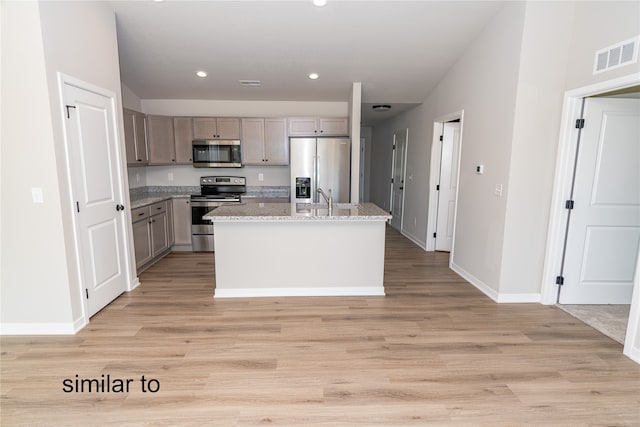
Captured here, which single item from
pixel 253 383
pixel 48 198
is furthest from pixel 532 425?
pixel 48 198

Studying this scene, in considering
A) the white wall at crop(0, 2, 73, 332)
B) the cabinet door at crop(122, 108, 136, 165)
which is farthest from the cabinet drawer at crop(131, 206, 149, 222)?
the white wall at crop(0, 2, 73, 332)

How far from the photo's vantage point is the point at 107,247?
3.17m

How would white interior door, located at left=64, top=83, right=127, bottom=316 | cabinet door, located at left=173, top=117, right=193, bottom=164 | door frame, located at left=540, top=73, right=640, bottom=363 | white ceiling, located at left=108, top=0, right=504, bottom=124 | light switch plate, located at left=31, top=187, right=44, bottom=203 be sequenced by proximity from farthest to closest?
cabinet door, located at left=173, top=117, right=193, bottom=164
white ceiling, located at left=108, top=0, right=504, bottom=124
door frame, located at left=540, top=73, right=640, bottom=363
white interior door, located at left=64, top=83, right=127, bottom=316
light switch plate, located at left=31, top=187, right=44, bottom=203

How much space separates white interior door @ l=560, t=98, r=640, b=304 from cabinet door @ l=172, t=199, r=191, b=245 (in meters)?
4.84

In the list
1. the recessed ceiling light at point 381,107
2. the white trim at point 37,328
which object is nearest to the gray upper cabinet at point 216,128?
the recessed ceiling light at point 381,107

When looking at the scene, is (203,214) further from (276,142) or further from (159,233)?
(276,142)

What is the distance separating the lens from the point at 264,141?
5.36m

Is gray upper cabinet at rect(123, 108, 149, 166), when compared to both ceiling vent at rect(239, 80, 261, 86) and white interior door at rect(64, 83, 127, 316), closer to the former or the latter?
white interior door at rect(64, 83, 127, 316)

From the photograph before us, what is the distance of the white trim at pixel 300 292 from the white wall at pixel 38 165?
1.28 meters

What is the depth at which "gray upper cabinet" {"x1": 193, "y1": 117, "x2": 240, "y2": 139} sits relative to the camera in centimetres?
523

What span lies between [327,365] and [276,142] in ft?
12.7

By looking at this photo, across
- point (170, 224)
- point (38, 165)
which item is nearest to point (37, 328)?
point (38, 165)

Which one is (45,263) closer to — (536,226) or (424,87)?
(536,226)

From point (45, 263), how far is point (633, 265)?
521cm
